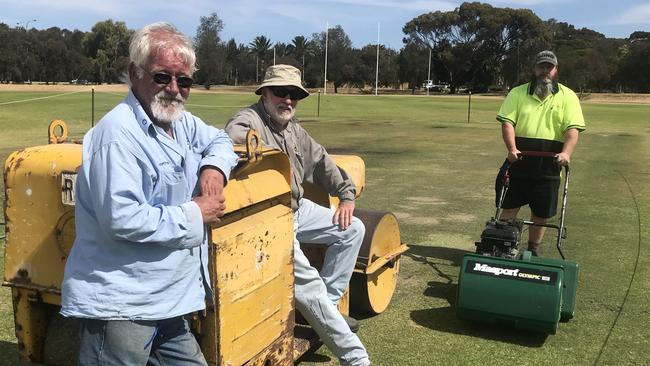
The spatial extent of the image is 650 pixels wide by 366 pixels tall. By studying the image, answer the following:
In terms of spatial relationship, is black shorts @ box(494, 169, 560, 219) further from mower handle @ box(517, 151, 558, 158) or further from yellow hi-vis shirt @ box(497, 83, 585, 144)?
yellow hi-vis shirt @ box(497, 83, 585, 144)

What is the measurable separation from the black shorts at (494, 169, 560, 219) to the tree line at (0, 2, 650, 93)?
87100 mm

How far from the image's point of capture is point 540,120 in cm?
564

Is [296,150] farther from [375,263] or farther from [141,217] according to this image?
[141,217]

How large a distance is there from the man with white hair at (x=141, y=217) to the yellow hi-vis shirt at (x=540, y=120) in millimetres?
4040

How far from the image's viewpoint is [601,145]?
64.4 feet

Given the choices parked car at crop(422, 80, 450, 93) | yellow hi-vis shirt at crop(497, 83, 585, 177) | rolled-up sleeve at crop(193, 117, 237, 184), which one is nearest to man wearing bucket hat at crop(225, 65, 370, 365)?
rolled-up sleeve at crop(193, 117, 237, 184)

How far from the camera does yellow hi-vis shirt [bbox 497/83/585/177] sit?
5.59 m

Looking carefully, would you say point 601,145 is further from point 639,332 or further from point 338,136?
point 639,332

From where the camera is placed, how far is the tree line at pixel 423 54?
93.1 meters

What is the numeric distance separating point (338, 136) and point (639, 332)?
53.5 ft

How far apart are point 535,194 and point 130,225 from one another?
453 centimetres

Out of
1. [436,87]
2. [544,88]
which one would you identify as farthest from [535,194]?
[436,87]

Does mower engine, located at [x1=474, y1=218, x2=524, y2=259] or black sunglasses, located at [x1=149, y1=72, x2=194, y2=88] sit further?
mower engine, located at [x1=474, y1=218, x2=524, y2=259]

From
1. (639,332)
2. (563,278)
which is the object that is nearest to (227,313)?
(563,278)
